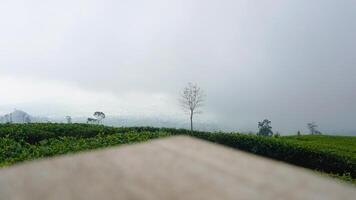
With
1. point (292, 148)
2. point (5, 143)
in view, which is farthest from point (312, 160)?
point (5, 143)

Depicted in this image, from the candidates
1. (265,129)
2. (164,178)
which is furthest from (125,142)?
(265,129)

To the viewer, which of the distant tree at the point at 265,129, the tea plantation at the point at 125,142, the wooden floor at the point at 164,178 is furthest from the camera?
the distant tree at the point at 265,129

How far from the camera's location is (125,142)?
12.2 metres

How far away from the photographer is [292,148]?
50.3 feet

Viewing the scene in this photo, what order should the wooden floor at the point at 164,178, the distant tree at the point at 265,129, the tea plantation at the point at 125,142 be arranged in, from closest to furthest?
1. the wooden floor at the point at 164,178
2. the tea plantation at the point at 125,142
3. the distant tree at the point at 265,129

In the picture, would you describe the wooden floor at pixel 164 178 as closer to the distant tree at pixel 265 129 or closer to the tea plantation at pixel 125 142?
the tea plantation at pixel 125 142

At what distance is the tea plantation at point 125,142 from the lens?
11477 mm

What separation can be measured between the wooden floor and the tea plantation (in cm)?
1001

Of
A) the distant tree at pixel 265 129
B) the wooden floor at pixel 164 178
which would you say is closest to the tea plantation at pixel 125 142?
the wooden floor at pixel 164 178

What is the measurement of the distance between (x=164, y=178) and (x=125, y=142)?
450 inches

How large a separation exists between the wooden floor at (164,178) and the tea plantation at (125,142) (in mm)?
10011

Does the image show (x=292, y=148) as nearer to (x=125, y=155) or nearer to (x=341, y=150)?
(x=341, y=150)

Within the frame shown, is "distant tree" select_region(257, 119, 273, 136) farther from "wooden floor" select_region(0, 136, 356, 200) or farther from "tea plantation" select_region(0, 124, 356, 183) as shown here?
"wooden floor" select_region(0, 136, 356, 200)

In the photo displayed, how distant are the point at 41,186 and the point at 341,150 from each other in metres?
15.7
